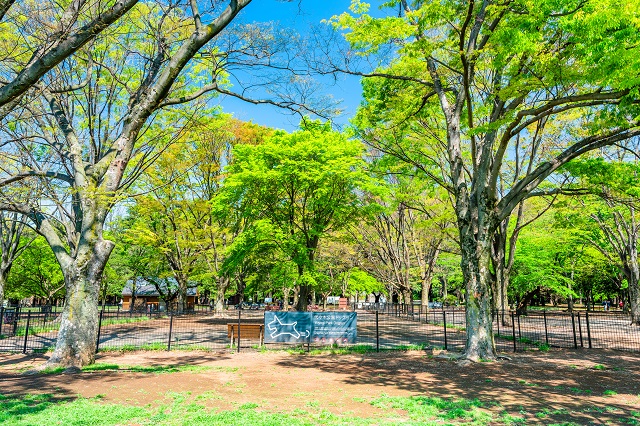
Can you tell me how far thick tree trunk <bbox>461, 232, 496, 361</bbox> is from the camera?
11844 millimetres

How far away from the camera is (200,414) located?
6.11 meters

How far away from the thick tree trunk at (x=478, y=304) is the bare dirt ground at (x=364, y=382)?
54 cm

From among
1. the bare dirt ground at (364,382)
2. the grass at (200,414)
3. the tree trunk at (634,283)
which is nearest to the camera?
the grass at (200,414)


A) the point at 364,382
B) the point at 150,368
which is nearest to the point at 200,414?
the point at 364,382

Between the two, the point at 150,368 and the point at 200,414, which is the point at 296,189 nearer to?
the point at 150,368

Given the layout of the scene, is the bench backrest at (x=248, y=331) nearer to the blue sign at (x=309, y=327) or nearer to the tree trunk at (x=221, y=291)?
the blue sign at (x=309, y=327)

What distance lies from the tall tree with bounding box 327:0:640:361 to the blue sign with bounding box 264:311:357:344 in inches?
178

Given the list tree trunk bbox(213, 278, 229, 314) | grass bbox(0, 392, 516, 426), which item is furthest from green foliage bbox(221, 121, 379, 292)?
grass bbox(0, 392, 516, 426)

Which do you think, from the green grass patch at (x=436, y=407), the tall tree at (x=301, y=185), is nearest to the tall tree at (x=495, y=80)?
the tall tree at (x=301, y=185)

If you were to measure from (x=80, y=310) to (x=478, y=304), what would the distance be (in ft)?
36.0

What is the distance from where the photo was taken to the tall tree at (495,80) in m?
8.66

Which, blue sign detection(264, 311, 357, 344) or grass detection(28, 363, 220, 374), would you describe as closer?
grass detection(28, 363, 220, 374)

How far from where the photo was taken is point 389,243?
1284 inches

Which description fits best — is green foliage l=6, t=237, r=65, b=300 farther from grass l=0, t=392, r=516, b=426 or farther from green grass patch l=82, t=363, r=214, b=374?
grass l=0, t=392, r=516, b=426
